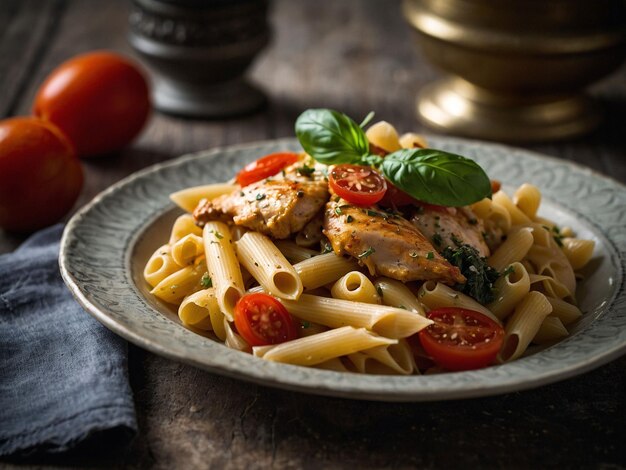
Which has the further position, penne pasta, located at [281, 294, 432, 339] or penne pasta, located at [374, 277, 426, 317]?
penne pasta, located at [374, 277, 426, 317]

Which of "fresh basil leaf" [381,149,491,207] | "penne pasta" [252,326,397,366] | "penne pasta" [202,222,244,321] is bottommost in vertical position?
"penne pasta" [202,222,244,321]

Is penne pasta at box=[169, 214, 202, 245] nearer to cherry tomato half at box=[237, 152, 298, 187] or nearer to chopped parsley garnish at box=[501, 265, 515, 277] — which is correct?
cherry tomato half at box=[237, 152, 298, 187]

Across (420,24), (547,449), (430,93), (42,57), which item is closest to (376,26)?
(430,93)

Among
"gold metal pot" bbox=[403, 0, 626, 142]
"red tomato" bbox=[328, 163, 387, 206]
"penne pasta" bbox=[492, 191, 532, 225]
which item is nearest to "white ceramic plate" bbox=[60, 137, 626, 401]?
"penne pasta" bbox=[492, 191, 532, 225]

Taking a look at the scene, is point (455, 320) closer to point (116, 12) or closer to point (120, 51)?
point (120, 51)

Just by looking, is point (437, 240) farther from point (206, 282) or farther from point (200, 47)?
point (200, 47)

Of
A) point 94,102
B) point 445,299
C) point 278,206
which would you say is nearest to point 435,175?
point 445,299
